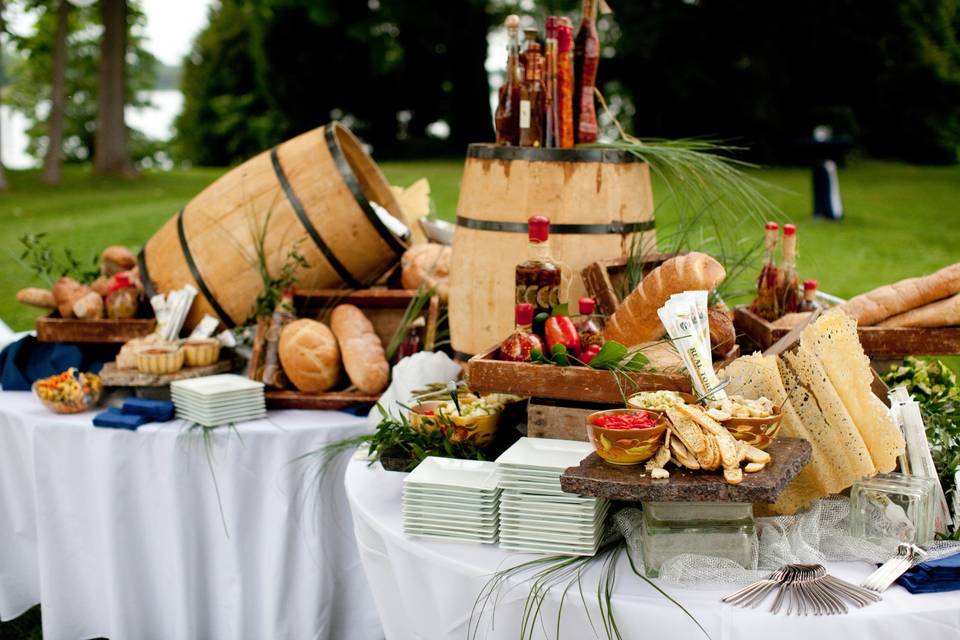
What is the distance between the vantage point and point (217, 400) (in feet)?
9.74

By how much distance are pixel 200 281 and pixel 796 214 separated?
1028 centimetres

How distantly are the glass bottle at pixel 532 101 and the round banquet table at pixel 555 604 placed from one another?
1106 mm

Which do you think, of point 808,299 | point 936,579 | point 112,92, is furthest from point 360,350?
point 112,92

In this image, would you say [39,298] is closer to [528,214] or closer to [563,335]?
[528,214]

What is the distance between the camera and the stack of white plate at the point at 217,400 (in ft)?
9.73

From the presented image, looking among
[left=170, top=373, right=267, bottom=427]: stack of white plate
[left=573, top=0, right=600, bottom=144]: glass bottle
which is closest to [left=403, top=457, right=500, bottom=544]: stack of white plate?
[left=170, top=373, right=267, bottom=427]: stack of white plate

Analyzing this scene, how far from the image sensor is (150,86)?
1193 inches

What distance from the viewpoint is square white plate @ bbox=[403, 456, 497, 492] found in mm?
1893

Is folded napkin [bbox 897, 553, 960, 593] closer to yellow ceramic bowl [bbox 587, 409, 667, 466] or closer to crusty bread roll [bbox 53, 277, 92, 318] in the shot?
yellow ceramic bowl [bbox 587, 409, 667, 466]

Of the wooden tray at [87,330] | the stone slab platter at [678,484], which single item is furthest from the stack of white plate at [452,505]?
the wooden tray at [87,330]

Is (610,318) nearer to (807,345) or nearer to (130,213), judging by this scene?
(807,345)

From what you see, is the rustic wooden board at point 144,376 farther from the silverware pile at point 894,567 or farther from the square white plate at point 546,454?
the silverware pile at point 894,567

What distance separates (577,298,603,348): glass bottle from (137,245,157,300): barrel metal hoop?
1.88 metres

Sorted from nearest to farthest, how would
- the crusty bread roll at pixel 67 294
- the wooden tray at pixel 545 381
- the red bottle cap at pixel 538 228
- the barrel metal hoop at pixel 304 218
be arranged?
the wooden tray at pixel 545 381, the red bottle cap at pixel 538 228, the barrel metal hoop at pixel 304 218, the crusty bread roll at pixel 67 294
